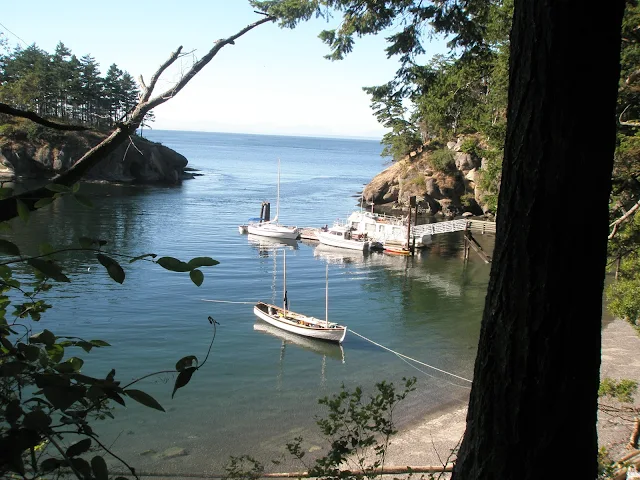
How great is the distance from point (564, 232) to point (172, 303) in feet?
75.4

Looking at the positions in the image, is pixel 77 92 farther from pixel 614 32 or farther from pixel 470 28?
pixel 614 32

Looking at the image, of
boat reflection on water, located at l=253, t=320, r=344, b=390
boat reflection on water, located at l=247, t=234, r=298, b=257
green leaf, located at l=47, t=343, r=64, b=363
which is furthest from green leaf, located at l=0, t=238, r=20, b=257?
boat reflection on water, located at l=247, t=234, r=298, b=257

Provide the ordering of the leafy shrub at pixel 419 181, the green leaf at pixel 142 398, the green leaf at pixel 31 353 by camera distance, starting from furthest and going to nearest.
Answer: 1. the leafy shrub at pixel 419 181
2. the green leaf at pixel 31 353
3. the green leaf at pixel 142 398

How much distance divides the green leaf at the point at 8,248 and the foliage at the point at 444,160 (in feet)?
173

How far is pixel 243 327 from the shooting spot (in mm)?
21203

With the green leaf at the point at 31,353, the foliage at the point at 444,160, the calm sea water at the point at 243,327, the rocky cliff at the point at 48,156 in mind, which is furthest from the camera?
the rocky cliff at the point at 48,156

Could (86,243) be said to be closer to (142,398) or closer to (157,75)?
(142,398)

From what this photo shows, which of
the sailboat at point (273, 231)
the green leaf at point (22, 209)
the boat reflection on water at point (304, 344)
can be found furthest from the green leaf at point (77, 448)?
the sailboat at point (273, 231)

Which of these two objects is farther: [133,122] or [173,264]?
[133,122]

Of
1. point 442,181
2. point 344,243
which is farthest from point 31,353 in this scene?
point 442,181

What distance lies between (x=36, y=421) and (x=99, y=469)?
20cm

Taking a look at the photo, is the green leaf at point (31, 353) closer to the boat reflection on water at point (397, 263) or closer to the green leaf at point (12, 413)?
the green leaf at point (12, 413)

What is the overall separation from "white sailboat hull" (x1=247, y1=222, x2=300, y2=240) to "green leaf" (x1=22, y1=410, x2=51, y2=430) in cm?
3839

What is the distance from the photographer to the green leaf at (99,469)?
140cm
